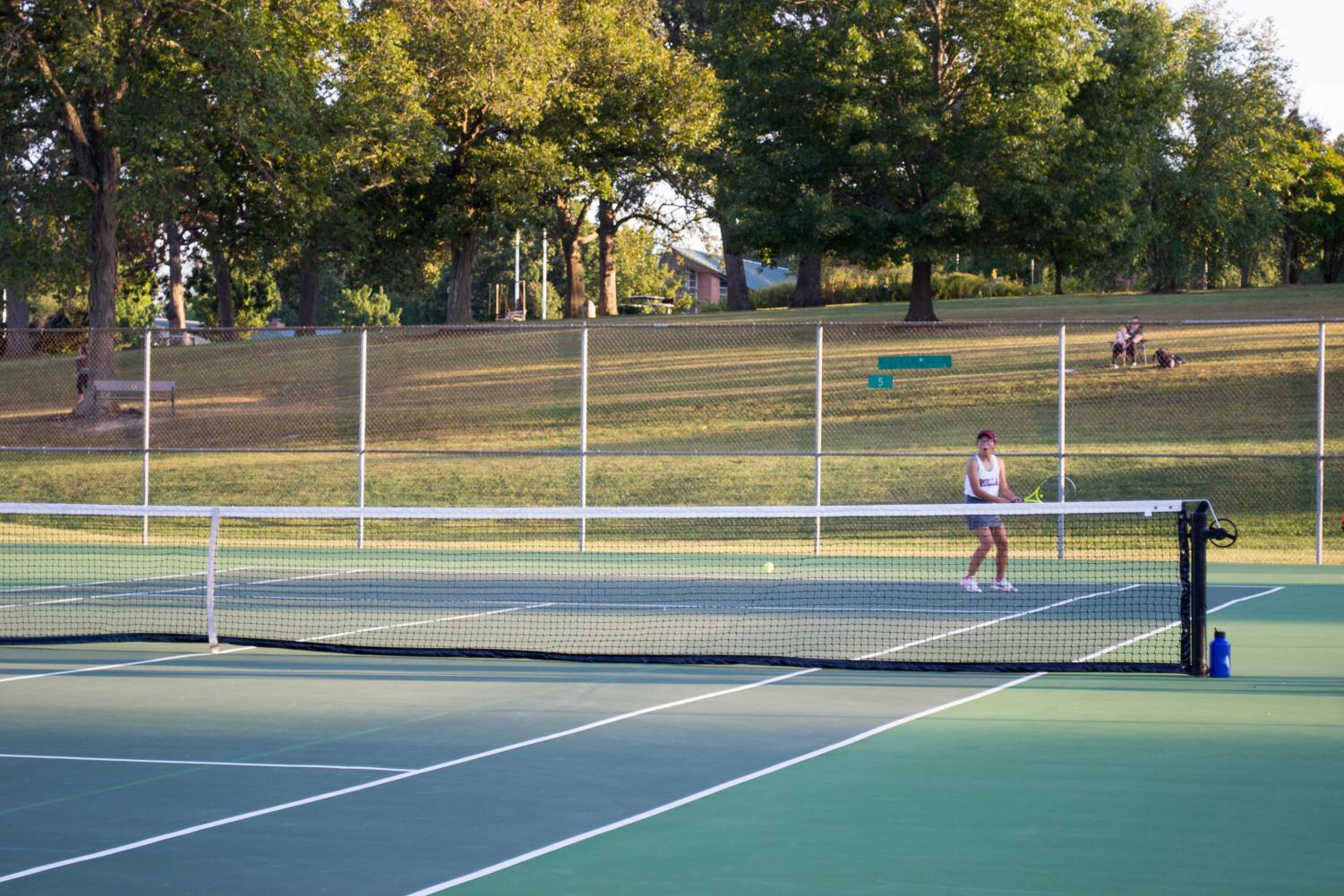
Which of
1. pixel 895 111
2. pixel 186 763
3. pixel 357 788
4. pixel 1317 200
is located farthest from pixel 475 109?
pixel 357 788

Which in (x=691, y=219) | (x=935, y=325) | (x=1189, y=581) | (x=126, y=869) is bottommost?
(x=126, y=869)

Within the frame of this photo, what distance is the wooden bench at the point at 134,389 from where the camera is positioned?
27625mm

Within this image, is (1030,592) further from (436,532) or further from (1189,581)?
(436,532)

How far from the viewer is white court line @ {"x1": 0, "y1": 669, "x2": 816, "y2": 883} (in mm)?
6574

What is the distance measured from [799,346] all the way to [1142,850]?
33877mm

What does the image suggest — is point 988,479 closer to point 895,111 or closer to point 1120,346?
point 1120,346

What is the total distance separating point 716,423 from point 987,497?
53.1ft

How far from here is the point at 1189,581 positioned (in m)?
11.7

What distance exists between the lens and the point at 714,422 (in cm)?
3253

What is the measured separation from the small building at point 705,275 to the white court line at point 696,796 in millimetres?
89177

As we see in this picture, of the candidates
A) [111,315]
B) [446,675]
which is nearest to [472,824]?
[446,675]

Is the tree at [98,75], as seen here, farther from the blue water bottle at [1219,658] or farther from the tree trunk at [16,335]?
the blue water bottle at [1219,658]

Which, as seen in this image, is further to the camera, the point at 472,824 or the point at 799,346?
the point at 799,346

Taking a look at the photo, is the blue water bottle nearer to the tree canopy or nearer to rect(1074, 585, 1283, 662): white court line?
rect(1074, 585, 1283, 662): white court line
